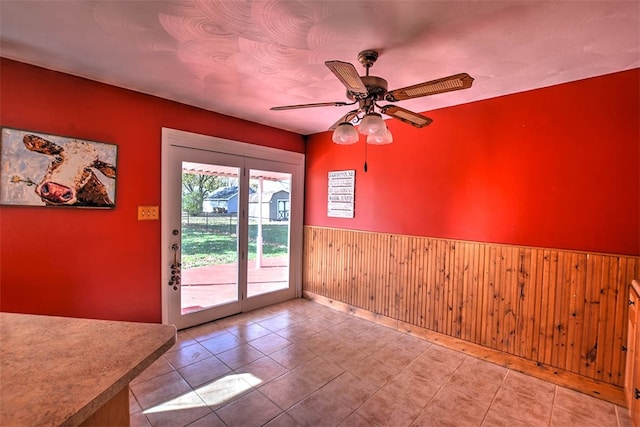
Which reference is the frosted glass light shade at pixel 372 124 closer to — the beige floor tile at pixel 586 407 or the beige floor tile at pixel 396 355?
the beige floor tile at pixel 396 355

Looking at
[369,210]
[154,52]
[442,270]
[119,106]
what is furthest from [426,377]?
[119,106]

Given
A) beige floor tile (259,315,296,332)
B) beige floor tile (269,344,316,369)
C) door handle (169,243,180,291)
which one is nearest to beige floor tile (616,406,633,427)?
beige floor tile (269,344,316,369)

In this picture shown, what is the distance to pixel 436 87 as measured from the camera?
1.59 m

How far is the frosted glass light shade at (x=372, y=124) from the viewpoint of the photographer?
1793mm

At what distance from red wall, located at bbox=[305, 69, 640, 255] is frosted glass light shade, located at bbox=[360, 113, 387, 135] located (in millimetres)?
1527

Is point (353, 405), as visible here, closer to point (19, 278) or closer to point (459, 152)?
point (459, 152)

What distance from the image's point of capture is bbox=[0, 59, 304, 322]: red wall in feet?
7.27

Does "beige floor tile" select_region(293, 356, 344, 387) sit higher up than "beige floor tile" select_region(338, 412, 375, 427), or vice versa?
"beige floor tile" select_region(293, 356, 344, 387)

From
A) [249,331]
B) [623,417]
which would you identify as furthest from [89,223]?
[623,417]

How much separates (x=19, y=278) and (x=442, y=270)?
369cm

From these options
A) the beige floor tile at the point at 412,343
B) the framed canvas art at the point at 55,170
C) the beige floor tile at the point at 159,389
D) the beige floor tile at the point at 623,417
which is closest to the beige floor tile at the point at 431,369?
the beige floor tile at the point at 412,343

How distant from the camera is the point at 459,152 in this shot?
2.94 m

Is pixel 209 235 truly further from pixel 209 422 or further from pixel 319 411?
pixel 319 411

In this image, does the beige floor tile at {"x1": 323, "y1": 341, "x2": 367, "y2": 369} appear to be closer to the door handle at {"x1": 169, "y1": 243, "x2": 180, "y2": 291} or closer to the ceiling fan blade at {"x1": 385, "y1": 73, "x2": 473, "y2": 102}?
the door handle at {"x1": 169, "y1": 243, "x2": 180, "y2": 291}
